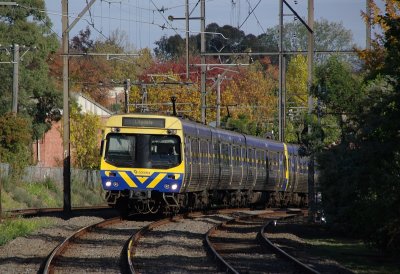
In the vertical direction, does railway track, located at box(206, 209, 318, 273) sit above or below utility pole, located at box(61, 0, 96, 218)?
below

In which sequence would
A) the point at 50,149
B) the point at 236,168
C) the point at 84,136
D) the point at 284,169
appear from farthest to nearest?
1. the point at 50,149
2. the point at 84,136
3. the point at 284,169
4. the point at 236,168

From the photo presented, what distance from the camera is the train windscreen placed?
32.1 meters

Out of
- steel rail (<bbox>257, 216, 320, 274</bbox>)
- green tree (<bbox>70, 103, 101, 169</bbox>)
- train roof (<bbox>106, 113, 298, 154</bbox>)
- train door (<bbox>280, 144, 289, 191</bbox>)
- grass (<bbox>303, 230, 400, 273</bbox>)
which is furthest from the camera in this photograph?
green tree (<bbox>70, 103, 101, 169</bbox>)

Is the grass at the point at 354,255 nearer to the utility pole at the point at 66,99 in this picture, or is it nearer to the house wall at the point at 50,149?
the utility pole at the point at 66,99

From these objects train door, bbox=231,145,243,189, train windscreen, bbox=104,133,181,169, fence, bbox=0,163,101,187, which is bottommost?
fence, bbox=0,163,101,187

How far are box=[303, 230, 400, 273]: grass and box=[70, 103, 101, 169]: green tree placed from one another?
141ft

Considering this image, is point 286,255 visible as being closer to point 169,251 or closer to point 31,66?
point 169,251

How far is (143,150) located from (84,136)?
125ft

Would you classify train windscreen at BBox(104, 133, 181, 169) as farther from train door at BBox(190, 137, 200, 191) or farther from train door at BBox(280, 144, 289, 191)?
train door at BBox(280, 144, 289, 191)

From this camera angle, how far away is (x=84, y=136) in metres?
69.7

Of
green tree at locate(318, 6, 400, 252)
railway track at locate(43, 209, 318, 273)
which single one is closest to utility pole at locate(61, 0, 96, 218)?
railway track at locate(43, 209, 318, 273)

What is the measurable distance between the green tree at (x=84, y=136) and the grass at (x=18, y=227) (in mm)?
38069

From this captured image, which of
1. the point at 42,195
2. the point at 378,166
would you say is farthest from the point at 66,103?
the point at 378,166

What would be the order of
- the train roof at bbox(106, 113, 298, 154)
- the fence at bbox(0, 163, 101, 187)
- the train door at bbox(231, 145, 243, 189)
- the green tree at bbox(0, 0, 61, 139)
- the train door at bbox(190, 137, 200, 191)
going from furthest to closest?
the green tree at bbox(0, 0, 61, 139)
the fence at bbox(0, 163, 101, 187)
the train door at bbox(231, 145, 243, 189)
the train door at bbox(190, 137, 200, 191)
the train roof at bbox(106, 113, 298, 154)
